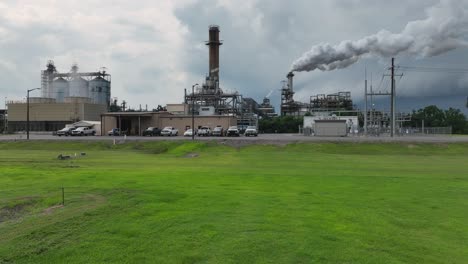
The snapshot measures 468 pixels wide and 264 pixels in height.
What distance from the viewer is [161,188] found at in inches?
631

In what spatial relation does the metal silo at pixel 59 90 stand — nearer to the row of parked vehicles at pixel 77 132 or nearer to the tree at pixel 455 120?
the row of parked vehicles at pixel 77 132

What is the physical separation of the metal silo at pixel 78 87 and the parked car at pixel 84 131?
212ft

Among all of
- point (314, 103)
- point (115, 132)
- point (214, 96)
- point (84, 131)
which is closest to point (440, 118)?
point (314, 103)

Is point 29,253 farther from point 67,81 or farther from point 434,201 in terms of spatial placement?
point 67,81

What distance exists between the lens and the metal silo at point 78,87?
466 feet

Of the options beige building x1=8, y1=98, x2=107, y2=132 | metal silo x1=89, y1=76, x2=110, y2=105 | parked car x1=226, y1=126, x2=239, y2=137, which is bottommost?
parked car x1=226, y1=126, x2=239, y2=137

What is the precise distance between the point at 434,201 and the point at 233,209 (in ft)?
22.3

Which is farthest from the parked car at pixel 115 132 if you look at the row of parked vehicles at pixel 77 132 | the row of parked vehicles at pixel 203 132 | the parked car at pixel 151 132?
the parked car at pixel 151 132

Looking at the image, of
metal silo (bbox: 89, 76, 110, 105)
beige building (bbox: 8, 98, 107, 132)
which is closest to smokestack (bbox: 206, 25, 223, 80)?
beige building (bbox: 8, 98, 107, 132)

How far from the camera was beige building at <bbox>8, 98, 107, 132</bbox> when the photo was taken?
381ft

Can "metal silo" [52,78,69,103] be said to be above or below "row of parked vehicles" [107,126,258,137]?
above

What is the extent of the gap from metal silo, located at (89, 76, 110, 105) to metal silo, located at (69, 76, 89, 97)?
5.81ft

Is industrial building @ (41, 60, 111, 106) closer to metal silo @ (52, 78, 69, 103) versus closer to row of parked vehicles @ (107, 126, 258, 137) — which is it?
metal silo @ (52, 78, 69, 103)

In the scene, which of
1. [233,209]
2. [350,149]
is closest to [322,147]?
[350,149]
